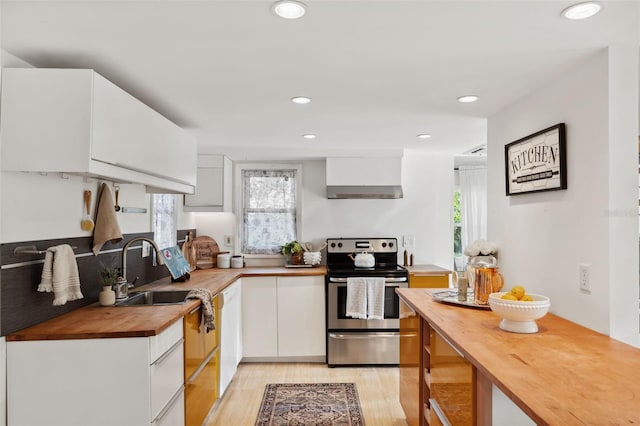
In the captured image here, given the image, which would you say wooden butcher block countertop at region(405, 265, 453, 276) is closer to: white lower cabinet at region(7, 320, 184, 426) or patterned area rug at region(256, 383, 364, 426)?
patterned area rug at region(256, 383, 364, 426)

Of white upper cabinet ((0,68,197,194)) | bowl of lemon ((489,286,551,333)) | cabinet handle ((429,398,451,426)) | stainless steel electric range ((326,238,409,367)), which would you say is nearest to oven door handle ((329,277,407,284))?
stainless steel electric range ((326,238,409,367))

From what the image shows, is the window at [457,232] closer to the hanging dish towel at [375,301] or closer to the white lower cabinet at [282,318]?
the hanging dish towel at [375,301]

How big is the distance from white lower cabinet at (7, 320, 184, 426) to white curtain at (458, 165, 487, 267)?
478 centimetres

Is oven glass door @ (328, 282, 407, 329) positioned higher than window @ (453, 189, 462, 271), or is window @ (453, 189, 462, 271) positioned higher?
window @ (453, 189, 462, 271)

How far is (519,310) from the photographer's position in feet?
Result: 6.30

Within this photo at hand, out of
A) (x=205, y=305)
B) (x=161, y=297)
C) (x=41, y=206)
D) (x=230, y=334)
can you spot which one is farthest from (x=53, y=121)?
(x=230, y=334)

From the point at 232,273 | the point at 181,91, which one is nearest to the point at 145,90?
the point at 181,91

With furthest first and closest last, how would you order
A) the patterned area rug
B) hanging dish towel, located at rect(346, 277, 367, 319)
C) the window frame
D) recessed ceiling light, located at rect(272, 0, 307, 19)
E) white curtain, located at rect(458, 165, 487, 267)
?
white curtain, located at rect(458, 165, 487, 267), the window frame, hanging dish towel, located at rect(346, 277, 367, 319), the patterned area rug, recessed ceiling light, located at rect(272, 0, 307, 19)

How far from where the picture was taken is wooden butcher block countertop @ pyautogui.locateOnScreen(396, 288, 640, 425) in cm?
119

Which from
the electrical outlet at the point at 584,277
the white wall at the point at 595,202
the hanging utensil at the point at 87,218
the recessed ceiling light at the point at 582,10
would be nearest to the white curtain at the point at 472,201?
the white wall at the point at 595,202

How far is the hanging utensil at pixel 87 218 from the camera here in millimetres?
2486

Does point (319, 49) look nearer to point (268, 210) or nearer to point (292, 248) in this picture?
point (292, 248)

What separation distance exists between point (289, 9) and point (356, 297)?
3121mm

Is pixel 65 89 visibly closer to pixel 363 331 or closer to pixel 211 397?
pixel 211 397
